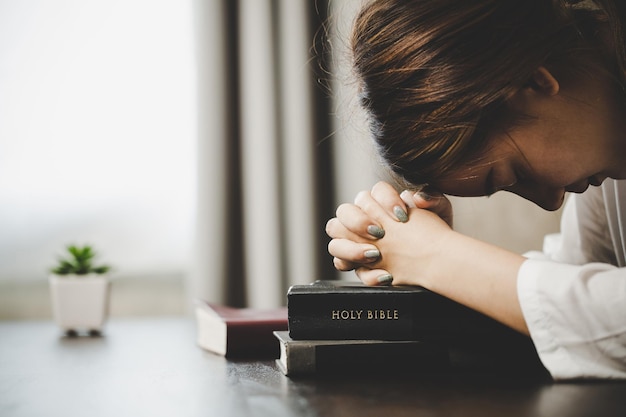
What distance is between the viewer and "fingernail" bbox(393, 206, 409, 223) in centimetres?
72

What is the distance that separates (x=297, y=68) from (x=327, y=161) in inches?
8.9

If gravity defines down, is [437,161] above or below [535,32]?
below

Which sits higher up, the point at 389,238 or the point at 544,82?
the point at 544,82

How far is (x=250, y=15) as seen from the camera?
141 cm

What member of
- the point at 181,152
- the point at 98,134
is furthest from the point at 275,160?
the point at 98,134

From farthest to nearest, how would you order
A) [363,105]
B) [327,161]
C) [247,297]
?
[327,161] < [247,297] < [363,105]

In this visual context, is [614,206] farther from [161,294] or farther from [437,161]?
[161,294]

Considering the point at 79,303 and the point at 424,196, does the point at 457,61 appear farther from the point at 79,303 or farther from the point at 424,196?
the point at 79,303

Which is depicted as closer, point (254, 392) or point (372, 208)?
point (254, 392)

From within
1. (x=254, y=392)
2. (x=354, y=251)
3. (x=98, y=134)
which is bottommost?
(x=254, y=392)

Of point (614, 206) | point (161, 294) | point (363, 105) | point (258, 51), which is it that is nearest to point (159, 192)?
point (161, 294)

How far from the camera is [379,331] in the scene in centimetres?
60

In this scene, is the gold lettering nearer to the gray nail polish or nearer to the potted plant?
the gray nail polish

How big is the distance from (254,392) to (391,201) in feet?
1.00
